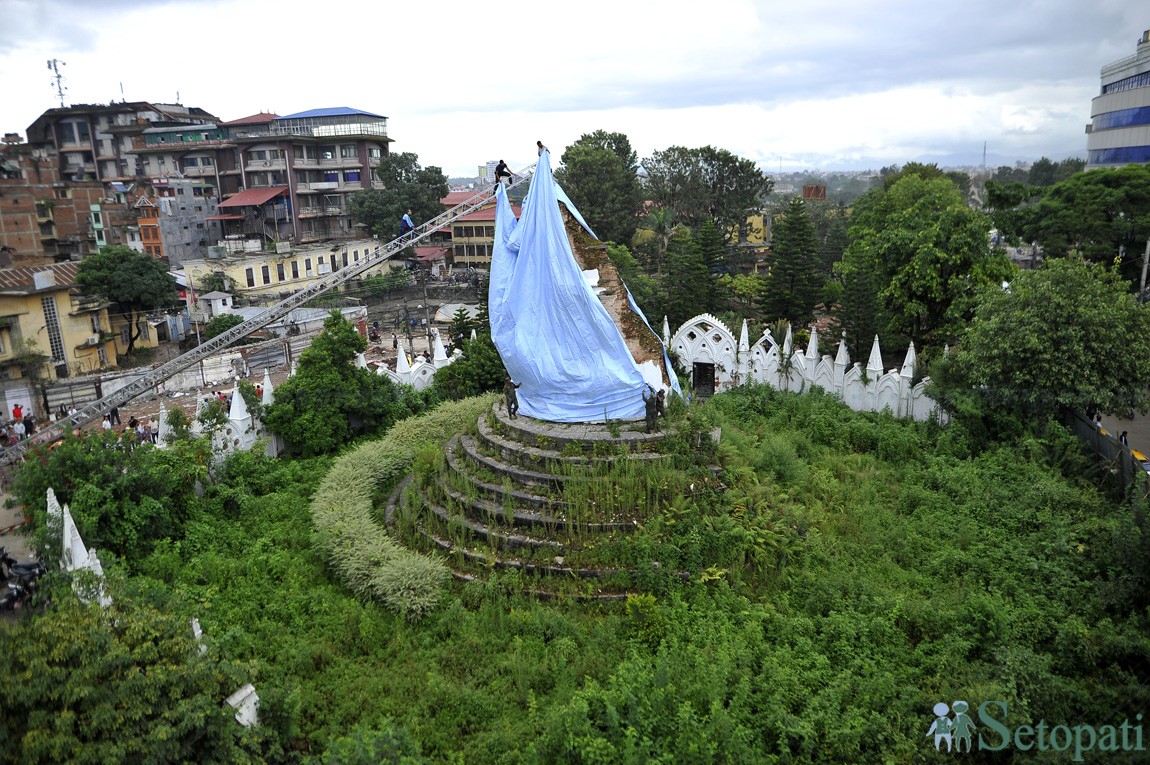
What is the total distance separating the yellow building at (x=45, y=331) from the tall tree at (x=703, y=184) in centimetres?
2545

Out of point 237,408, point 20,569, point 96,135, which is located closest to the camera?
point 20,569

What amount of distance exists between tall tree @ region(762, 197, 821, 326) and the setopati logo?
1745 centimetres

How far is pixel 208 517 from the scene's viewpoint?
11.7 metres

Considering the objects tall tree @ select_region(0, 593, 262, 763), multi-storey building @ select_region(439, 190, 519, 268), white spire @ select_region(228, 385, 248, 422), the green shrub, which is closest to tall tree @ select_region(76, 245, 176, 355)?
multi-storey building @ select_region(439, 190, 519, 268)

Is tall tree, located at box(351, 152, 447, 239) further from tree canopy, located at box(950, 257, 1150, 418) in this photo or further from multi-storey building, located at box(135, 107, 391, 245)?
tree canopy, located at box(950, 257, 1150, 418)

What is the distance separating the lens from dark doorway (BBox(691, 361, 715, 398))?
18766 millimetres

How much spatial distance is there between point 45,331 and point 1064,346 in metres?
27.9

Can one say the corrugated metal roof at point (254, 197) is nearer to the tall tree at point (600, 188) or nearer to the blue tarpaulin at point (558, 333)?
the tall tree at point (600, 188)

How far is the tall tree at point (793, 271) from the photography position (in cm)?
2277

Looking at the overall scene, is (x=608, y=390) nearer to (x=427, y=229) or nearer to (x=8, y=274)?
(x=427, y=229)

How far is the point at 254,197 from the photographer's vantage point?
4034 centimetres

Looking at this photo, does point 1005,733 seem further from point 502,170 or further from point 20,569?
point 502,170

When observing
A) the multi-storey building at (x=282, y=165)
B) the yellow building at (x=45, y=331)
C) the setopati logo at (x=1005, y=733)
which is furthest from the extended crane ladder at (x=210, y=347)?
the multi-storey building at (x=282, y=165)

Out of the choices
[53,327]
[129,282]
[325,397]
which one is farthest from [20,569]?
[129,282]
